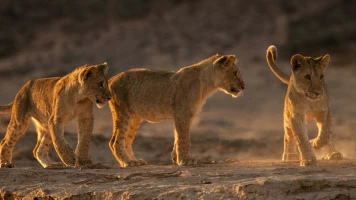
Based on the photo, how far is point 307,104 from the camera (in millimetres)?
10977

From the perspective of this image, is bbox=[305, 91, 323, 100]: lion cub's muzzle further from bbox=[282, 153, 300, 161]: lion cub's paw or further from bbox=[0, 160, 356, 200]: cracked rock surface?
bbox=[282, 153, 300, 161]: lion cub's paw

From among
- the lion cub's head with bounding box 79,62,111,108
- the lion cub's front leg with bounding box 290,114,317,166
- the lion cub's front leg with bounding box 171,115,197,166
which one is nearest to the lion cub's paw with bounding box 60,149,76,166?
the lion cub's head with bounding box 79,62,111,108

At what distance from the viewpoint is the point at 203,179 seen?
993cm

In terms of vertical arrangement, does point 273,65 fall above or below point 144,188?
above

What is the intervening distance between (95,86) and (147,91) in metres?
0.78

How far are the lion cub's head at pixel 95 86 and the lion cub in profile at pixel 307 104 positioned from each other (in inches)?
90.4

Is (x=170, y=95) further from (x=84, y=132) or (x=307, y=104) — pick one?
(x=307, y=104)

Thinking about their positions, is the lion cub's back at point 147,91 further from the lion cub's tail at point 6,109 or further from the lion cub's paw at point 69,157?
the lion cub's tail at point 6,109

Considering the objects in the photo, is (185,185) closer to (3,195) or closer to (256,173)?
(256,173)

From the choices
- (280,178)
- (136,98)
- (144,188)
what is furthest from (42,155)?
(280,178)

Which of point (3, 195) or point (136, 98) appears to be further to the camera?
point (136, 98)

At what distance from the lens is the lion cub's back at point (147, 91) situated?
12.4m

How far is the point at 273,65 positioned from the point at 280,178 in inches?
127

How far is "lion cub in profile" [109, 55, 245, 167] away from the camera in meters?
12.1
